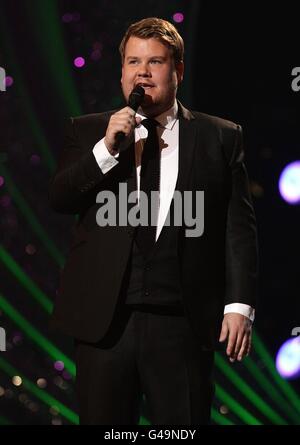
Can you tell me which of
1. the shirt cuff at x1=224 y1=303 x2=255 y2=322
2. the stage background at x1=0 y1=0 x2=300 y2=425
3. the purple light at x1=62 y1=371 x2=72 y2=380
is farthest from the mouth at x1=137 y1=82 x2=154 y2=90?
the purple light at x1=62 y1=371 x2=72 y2=380

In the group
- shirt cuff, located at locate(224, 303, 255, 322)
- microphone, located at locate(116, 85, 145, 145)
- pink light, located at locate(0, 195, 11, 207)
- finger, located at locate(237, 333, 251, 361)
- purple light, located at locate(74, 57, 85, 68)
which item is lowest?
finger, located at locate(237, 333, 251, 361)

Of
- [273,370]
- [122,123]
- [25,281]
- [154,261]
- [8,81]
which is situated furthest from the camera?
[273,370]

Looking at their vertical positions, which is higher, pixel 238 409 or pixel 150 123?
pixel 150 123

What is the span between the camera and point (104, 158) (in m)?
1.68

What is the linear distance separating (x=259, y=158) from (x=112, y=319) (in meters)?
1.26

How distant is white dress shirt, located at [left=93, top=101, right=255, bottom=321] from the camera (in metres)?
1.68

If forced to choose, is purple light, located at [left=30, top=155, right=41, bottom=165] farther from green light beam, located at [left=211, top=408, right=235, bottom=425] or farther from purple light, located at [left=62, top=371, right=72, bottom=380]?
green light beam, located at [left=211, top=408, right=235, bottom=425]

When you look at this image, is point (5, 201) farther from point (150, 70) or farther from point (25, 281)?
point (150, 70)

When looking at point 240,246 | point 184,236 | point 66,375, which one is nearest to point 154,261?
point 184,236

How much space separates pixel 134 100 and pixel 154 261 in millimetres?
338

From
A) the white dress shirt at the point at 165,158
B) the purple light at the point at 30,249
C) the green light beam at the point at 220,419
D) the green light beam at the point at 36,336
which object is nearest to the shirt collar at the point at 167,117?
the white dress shirt at the point at 165,158

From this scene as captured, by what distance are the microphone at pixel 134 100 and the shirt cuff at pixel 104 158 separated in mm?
41

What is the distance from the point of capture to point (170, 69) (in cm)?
180

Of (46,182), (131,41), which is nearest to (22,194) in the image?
(46,182)
